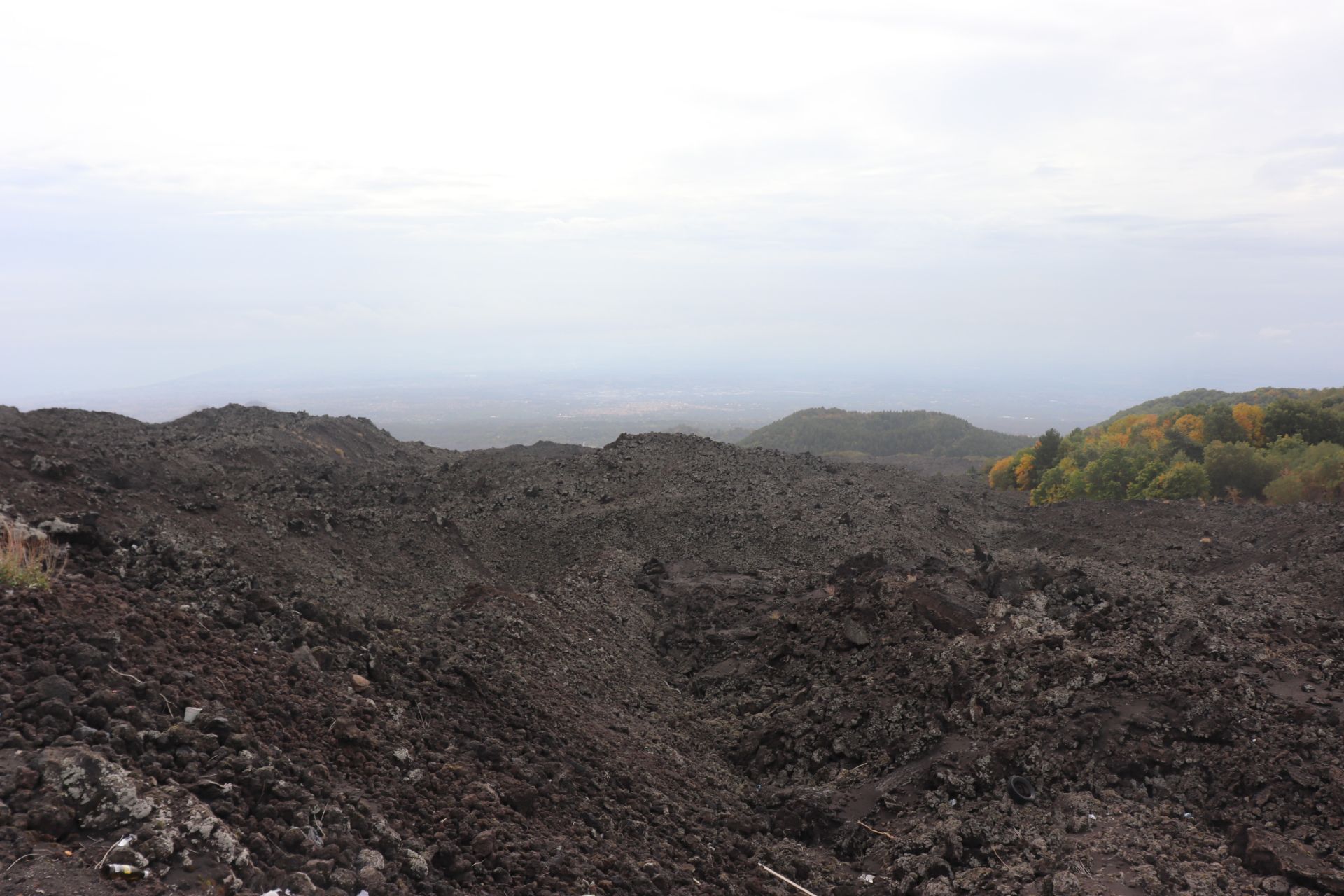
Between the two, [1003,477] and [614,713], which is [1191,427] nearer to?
[1003,477]

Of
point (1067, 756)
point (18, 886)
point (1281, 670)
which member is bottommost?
point (1067, 756)

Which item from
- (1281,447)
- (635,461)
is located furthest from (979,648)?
(1281,447)

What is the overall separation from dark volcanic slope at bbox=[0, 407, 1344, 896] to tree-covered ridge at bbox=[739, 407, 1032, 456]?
5828cm

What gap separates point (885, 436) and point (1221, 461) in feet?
159

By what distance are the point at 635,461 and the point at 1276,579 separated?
654 inches

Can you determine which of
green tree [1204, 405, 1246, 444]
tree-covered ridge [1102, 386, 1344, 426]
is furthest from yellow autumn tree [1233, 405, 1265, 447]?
tree-covered ridge [1102, 386, 1344, 426]

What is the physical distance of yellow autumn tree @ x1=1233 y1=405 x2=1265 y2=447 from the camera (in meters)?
32.6

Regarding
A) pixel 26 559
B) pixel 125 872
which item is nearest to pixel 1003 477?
pixel 26 559

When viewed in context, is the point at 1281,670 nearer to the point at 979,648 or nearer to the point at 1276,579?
the point at 979,648

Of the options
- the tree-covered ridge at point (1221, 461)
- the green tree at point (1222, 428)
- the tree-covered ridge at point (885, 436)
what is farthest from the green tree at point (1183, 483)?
the tree-covered ridge at point (885, 436)

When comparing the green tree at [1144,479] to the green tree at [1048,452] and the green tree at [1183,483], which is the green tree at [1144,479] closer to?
the green tree at [1183,483]

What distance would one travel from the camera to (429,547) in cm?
1597

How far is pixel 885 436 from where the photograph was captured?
255ft

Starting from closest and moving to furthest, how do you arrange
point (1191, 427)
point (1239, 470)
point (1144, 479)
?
point (1239, 470) → point (1144, 479) → point (1191, 427)
